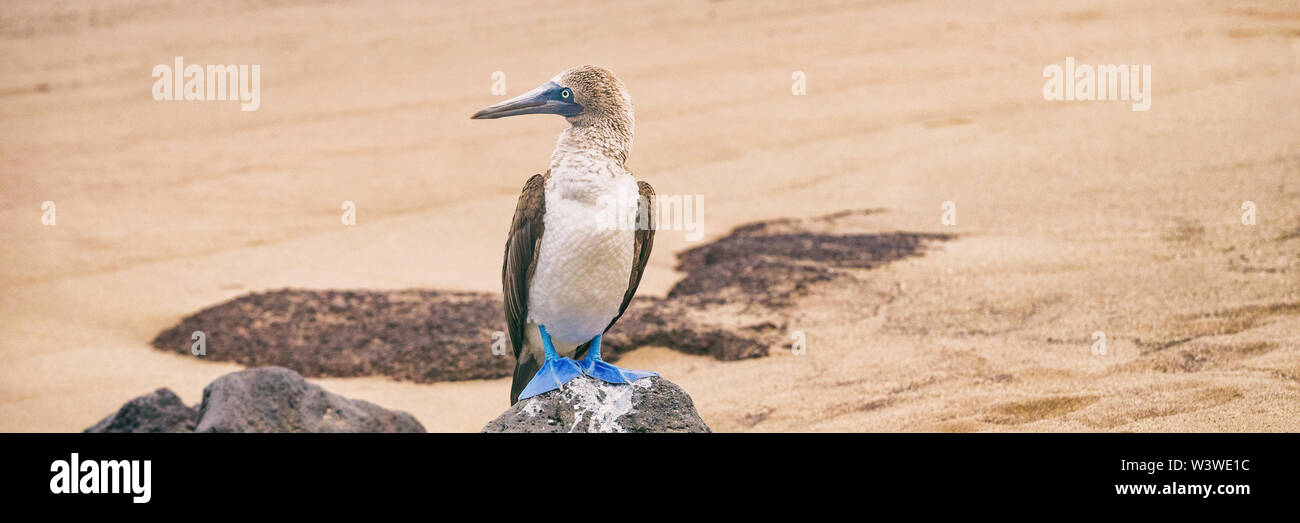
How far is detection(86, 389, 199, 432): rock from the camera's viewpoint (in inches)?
237

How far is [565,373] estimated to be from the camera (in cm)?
412

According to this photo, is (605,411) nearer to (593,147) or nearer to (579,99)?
(593,147)

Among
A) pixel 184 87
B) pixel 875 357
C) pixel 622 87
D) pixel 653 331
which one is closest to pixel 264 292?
pixel 653 331

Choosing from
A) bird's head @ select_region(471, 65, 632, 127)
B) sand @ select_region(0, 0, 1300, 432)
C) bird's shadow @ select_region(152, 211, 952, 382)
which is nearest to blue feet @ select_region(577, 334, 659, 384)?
bird's head @ select_region(471, 65, 632, 127)

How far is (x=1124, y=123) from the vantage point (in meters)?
13.0

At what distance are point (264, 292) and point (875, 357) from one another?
5.40 m

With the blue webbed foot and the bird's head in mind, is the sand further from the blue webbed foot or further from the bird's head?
the bird's head

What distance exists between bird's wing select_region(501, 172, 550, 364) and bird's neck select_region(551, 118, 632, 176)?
0.47 feet

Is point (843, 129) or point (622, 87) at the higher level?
point (843, 129)

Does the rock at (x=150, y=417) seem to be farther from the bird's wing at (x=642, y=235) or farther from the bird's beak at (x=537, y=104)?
Answer: the bird's beak at (x=537, y=104)

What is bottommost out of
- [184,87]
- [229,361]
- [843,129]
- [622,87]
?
[229,361]

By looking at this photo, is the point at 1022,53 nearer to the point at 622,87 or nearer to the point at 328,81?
the point at 328,81

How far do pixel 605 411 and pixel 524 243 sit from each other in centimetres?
71

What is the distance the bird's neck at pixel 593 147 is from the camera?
3.96 meters
